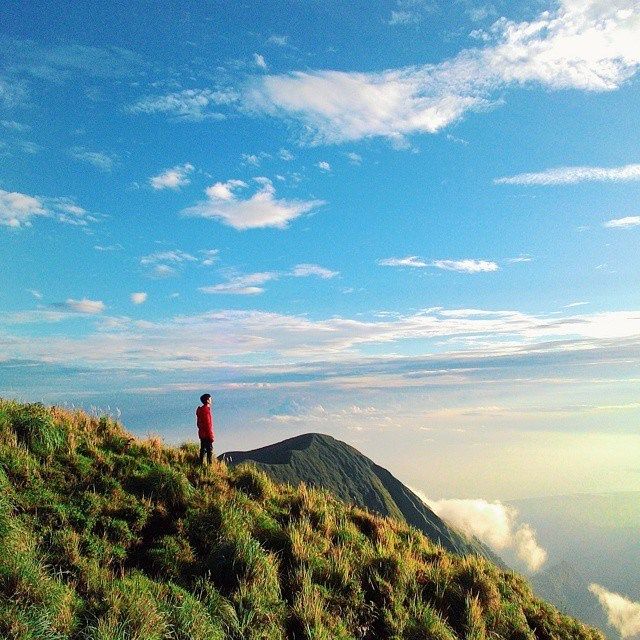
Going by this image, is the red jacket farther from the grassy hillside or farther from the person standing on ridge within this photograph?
the grassy hillside

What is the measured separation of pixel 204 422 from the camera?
17.0m

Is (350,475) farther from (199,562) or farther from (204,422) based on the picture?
(199,562)

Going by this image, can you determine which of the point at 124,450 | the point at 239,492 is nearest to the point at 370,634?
the point at 239,492

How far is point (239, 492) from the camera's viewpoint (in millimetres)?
14539

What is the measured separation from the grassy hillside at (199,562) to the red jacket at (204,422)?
1.01m

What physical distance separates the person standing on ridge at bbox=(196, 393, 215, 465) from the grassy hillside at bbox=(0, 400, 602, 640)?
64 cm

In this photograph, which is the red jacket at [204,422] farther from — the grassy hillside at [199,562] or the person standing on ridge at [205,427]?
the grassy hillside at [199,562]

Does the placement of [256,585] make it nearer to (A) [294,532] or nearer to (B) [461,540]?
(A) [294,532]

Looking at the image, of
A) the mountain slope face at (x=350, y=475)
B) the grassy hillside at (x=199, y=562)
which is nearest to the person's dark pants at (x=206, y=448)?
the grassy hillside at (x=199, y=562)

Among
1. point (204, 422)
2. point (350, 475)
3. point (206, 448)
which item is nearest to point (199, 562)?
point (206, 448)

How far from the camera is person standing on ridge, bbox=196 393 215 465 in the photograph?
16938mm

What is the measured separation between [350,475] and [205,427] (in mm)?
147388

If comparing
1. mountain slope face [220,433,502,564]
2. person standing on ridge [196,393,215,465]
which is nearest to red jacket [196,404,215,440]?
person standing on ridge [196,393,215,465]

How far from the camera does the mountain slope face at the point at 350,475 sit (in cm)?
13925
